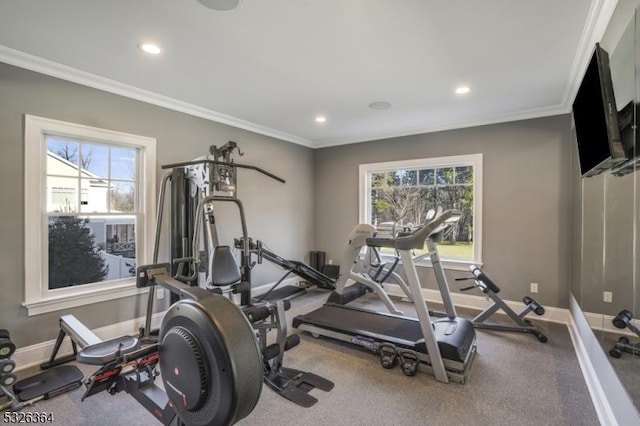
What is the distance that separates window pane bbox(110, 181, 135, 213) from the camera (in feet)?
11.2

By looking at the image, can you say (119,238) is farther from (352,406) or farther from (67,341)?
(352,406)

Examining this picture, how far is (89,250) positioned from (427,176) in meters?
4.54

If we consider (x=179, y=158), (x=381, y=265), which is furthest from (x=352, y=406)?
(x=179, y=158)

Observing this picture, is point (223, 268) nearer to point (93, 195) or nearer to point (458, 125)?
point (93, 195)

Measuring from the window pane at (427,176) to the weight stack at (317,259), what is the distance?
2.17 metres

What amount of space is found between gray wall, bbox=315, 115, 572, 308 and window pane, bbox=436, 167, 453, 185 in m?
0.24

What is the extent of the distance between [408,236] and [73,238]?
127 inches

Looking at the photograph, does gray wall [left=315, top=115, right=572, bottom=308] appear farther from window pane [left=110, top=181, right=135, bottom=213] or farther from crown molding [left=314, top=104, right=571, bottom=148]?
window pane [left=110, top=181, right=135, bottom=213]

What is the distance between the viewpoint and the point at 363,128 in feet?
16.4

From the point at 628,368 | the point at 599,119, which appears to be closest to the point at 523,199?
the point at 599,119

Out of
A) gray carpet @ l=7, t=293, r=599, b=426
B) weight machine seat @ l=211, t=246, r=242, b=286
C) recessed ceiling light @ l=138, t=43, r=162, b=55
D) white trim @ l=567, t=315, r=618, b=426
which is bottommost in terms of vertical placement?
gray carpet @ l=7, t=293, r=599, b=426

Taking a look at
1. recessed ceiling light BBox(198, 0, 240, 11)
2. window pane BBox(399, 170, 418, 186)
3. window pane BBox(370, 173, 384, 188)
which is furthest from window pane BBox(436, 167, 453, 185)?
recessed ceiling light BBox(198, 0, 240, 11)

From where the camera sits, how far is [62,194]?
10.00ft

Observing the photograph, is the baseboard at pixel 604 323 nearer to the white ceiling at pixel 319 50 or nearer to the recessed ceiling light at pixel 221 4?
the white ceiling at pixel 319 50
